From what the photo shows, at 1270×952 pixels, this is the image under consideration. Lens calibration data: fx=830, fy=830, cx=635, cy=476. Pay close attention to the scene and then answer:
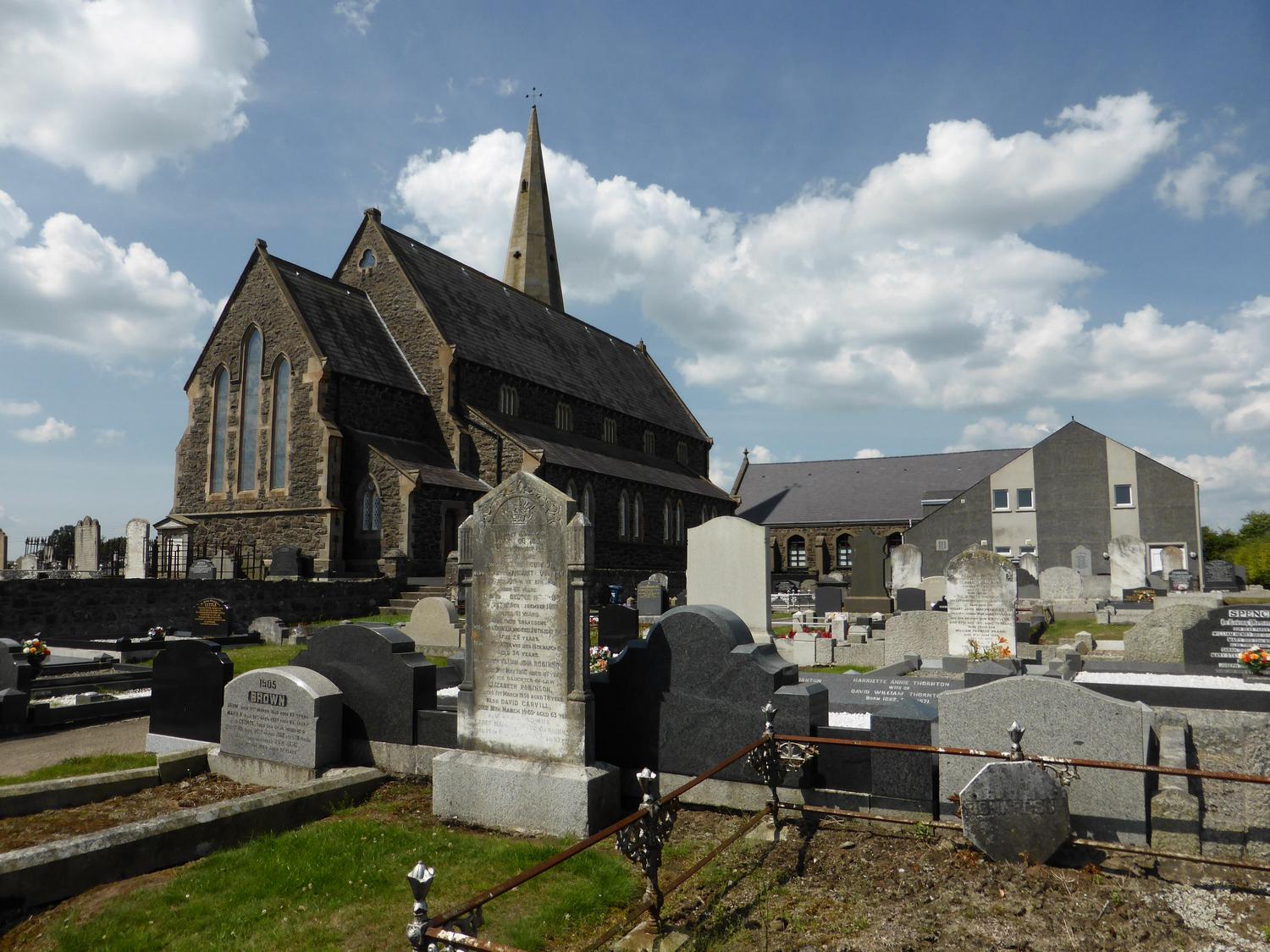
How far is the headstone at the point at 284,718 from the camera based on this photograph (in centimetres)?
787

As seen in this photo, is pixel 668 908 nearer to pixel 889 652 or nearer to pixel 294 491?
pixel 889 652

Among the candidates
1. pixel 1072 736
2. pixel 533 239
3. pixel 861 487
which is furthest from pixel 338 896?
pixel 861 487

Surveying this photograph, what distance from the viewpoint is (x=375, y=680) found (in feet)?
26.7

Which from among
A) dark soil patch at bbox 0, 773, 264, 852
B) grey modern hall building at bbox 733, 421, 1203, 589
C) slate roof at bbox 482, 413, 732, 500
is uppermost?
slate roof at bbox 482, 413, 732, 500

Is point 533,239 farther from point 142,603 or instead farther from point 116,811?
point 116,811

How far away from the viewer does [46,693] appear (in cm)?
1266

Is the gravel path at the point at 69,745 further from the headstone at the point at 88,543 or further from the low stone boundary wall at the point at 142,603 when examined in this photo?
the headstone at the point at 88,543

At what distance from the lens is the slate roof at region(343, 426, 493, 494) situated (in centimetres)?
2845

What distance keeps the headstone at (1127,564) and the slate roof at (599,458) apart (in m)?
19.6

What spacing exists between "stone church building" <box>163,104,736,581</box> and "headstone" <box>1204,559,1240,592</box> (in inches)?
831

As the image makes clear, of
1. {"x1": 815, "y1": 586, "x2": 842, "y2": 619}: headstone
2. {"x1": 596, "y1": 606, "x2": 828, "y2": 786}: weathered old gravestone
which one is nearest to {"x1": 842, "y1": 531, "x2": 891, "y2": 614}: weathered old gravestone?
{"x1": 815, "y1": 586, "x2": 842, "y2": 619}: headstone

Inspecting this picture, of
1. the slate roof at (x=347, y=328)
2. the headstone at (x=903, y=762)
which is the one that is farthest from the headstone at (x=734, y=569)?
the slate roof at (x=347, y=328)

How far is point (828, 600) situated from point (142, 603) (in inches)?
698

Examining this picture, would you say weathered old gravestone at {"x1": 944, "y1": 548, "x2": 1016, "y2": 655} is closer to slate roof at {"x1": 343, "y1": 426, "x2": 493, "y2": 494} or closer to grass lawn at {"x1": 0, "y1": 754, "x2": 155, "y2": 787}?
grass lawn at {"x1": 0, "y1": 754, "x2": 155, "y2": 787}
